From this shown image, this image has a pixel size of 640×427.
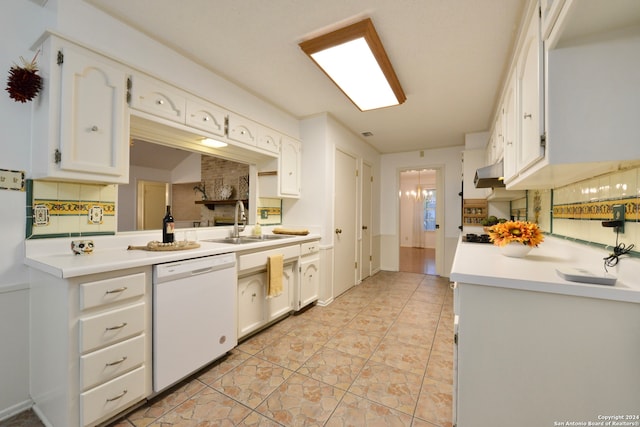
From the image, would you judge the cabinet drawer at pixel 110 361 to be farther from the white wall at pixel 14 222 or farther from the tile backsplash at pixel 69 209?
the tile backsplash at pixel 69 209

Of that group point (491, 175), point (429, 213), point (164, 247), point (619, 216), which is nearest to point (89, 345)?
point (164, 247)

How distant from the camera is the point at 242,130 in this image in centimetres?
243

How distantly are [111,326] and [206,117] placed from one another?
159cm

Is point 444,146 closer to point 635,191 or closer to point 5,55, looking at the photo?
point 635,191

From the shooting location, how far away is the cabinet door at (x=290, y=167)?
2.94 m

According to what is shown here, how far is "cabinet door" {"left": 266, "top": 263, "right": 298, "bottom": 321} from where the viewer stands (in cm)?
241

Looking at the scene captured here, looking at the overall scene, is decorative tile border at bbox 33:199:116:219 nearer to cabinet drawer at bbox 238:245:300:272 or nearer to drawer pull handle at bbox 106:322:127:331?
drawer pull handle at bbox 106:322:127:331

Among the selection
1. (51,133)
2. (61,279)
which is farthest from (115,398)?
(51,133)

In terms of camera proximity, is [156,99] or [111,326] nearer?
[111,326]

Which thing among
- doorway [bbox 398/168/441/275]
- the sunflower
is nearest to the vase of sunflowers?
the sunflower

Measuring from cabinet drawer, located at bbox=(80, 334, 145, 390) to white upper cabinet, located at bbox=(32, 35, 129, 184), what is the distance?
952mm

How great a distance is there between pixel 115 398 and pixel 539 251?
8.96 feet

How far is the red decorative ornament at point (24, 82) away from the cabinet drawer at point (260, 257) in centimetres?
152

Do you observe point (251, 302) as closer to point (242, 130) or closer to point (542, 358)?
point (242, 130)
